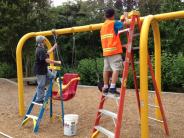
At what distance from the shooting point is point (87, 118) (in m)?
7.39

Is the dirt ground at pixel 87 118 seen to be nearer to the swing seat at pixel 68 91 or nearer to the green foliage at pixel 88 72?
the swing seat at pixel 68 91

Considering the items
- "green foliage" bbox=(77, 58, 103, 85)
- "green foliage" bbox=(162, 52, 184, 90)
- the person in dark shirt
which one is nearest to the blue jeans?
the person in dark shirt

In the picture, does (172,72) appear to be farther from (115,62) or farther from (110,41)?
(110,41)

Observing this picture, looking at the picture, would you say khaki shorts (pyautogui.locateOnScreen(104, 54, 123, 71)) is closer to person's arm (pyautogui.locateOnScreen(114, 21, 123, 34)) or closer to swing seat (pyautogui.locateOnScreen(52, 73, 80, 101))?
person's arm (pyautogui.locateOnScreen(114, 21, 123, 34))

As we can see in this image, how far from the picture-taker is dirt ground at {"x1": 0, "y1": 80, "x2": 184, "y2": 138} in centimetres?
626

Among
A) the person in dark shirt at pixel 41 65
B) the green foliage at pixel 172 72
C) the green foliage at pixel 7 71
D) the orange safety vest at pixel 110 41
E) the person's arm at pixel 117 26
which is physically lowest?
the green foliage at pixel 7 71

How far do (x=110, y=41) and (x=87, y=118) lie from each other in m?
2.54

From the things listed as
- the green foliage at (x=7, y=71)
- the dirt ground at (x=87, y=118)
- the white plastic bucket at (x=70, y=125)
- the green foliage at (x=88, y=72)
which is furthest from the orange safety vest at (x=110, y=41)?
the green foliage at (x=7, y=71)

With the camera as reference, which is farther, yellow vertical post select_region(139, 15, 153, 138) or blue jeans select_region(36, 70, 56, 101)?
blue jeans select_region(36, 70, 56, 101)

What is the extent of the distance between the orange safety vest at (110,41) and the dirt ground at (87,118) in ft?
5.07

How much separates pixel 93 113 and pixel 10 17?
6702mm

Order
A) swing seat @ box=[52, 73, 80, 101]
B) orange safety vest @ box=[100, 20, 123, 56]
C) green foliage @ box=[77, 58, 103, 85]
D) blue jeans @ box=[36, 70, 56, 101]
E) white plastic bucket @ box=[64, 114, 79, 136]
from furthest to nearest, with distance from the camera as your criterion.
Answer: green foliage @ box=[77, 58, 103, 85], blue jeans @ box=[36, 70, 56, 101], swing seat @ box=[52, 73, 80, 101], white plastic bucket @ box=[64, 114, 79, 136], orange safety vest @ box=[100, 20, 123, 56]

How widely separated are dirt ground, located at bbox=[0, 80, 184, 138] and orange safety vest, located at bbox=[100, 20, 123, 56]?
154 centimetres

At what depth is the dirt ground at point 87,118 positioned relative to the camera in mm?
6256
